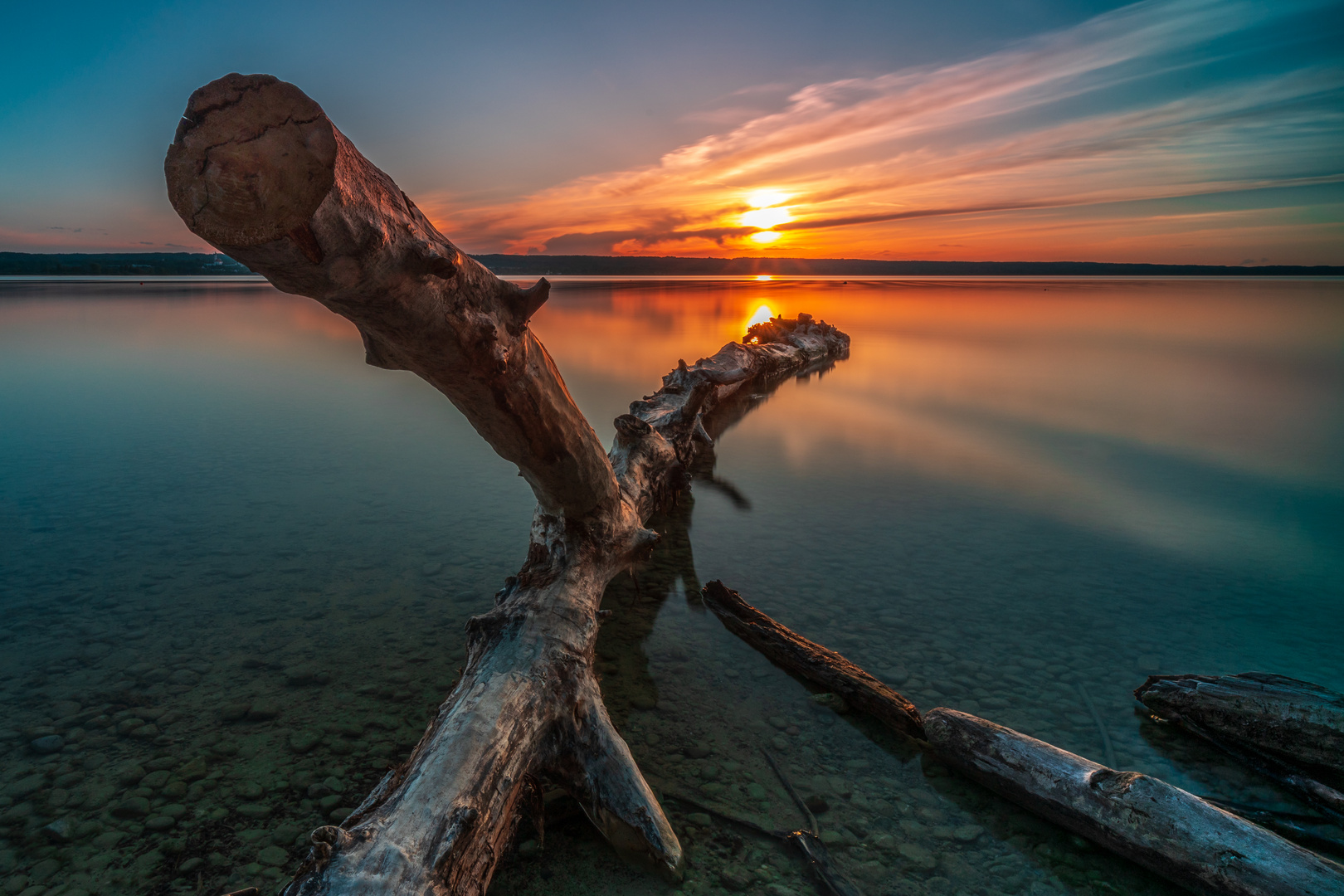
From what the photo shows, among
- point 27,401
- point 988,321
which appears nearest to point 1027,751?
point 27,401

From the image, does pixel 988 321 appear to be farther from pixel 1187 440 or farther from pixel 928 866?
pixel 928 866

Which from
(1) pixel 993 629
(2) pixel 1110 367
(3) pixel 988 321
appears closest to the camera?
(1) pixel 993 629

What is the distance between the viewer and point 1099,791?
2.98 m

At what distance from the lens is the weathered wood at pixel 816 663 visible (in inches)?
152

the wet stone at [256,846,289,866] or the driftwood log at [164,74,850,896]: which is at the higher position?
the driftwood log at [164,74,850,896]

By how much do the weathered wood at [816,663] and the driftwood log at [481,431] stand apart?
3.45 ft

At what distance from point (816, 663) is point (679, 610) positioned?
1.49 metres

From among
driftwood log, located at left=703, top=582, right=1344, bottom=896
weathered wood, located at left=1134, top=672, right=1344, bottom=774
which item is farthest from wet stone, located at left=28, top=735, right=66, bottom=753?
weathered wood, located at left=1134, top=672, right=1344, bottom=774

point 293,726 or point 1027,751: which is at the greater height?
point 1027,751

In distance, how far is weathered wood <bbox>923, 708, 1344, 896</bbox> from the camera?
251 cm

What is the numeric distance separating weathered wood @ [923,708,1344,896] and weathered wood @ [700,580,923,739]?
30cm

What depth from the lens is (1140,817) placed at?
9.32 feet

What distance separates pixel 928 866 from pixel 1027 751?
777 millimetres

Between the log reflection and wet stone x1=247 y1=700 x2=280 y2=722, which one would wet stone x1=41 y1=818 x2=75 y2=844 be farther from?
the log reflection
